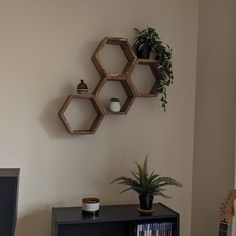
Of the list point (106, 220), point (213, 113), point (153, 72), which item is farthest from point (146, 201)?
point (153, 72)

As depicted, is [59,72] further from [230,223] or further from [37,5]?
[230,223]

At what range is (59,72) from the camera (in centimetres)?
239

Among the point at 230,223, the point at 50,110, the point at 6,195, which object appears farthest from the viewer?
A: the point at 50,110

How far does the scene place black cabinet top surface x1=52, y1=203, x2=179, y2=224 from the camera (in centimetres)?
210

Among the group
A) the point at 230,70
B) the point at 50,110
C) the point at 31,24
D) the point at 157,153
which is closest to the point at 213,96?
the point at 230,70

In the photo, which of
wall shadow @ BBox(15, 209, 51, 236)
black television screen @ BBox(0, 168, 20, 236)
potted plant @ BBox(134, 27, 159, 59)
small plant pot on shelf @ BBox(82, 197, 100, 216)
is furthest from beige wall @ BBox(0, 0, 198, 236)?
black television screen @ BBox(0, 168, 20, 236)

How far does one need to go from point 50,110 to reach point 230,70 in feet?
4.01

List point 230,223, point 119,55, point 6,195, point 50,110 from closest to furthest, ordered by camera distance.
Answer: point 6,195
point 230,223
point 50,110
point 119,55

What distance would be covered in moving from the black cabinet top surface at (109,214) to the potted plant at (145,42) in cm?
106

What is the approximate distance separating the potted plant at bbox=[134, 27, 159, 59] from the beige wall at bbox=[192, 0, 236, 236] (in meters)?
0.42

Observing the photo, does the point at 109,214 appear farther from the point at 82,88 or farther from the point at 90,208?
the point at 82,88

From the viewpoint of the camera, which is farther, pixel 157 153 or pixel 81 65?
pixel 157 153

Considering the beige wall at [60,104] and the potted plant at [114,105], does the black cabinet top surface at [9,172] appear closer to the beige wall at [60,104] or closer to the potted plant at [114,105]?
the beige wall at [60,104]

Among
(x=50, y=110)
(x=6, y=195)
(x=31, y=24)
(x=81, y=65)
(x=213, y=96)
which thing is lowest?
(x=6, y=195)
